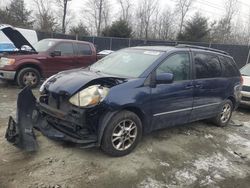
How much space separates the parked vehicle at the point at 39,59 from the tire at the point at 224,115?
5.75 m

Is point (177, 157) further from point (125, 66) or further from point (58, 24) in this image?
point (58, 24)

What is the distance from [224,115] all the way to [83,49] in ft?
19.9

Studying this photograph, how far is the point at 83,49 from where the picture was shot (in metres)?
10.7

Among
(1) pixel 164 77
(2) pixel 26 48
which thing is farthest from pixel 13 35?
(1) pixel 164 77

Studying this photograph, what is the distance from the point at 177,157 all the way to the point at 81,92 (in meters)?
1.89

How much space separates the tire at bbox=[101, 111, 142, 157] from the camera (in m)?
4.09

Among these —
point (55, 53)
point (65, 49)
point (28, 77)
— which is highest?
point (65, 49)

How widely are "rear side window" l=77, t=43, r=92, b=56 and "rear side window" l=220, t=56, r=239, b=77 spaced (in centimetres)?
572

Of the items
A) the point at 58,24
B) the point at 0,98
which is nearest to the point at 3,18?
the point at 58,24

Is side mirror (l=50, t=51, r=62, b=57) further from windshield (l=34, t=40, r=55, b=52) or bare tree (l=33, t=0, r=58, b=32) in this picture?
bare tree (l=33, t=0, r=58, b=32)

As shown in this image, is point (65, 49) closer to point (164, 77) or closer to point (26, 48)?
point (26, 48)

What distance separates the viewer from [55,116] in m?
4.23

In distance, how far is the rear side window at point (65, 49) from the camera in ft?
33.2

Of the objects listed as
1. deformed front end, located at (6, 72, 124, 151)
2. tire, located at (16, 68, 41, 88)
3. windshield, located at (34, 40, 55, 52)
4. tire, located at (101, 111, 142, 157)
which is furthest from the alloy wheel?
windshield, located at (34, 40, 55, 52)
